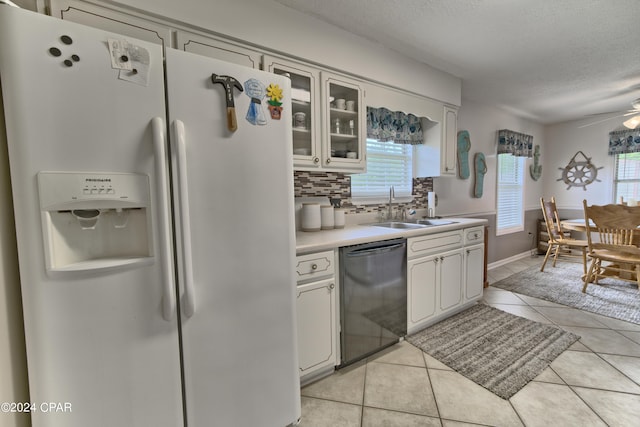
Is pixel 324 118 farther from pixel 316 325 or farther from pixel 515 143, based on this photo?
pixel 515 143

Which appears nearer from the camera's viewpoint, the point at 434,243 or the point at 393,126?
the point at 434,243

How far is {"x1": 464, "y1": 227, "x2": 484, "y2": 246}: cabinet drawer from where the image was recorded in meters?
2.66

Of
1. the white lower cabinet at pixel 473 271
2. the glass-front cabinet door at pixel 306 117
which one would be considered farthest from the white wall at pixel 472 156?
the glass-front cabinet door at pixel 306 117

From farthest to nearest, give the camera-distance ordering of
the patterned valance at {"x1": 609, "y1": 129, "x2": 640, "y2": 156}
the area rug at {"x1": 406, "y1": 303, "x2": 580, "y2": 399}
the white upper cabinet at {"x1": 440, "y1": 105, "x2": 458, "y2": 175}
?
1. the patterned valance at {"x1": 609, "y1": 129, "x2": 640, "y2": 156}
2. the white upper cabinet at {"x1": 440, "y1": 105, "x2": 458, "y2": 175}
3. the area rug at {"x1": 406, "y1": 303, "x2": 580, "y2": 399}

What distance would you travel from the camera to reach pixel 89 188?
0.88 m

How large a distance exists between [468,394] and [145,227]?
1.98 m

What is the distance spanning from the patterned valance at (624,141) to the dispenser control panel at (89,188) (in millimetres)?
6663

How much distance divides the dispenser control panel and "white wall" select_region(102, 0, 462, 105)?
3.41ft

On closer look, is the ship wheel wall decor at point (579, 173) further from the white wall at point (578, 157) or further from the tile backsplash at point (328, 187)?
the tile backsplash at point (328, 187)


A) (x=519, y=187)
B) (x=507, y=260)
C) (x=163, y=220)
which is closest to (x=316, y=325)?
(x=163, y=220)

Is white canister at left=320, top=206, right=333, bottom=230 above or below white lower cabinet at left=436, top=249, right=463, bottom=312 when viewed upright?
above

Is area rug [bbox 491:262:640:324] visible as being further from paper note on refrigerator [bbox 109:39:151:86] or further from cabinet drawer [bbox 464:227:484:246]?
paper note on refrigerator [bbox 109:39:151:86]

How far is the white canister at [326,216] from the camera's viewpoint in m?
2.30

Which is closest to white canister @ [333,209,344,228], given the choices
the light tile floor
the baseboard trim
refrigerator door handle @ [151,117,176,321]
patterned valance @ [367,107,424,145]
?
patterned valance @ [367,107,424,145]
